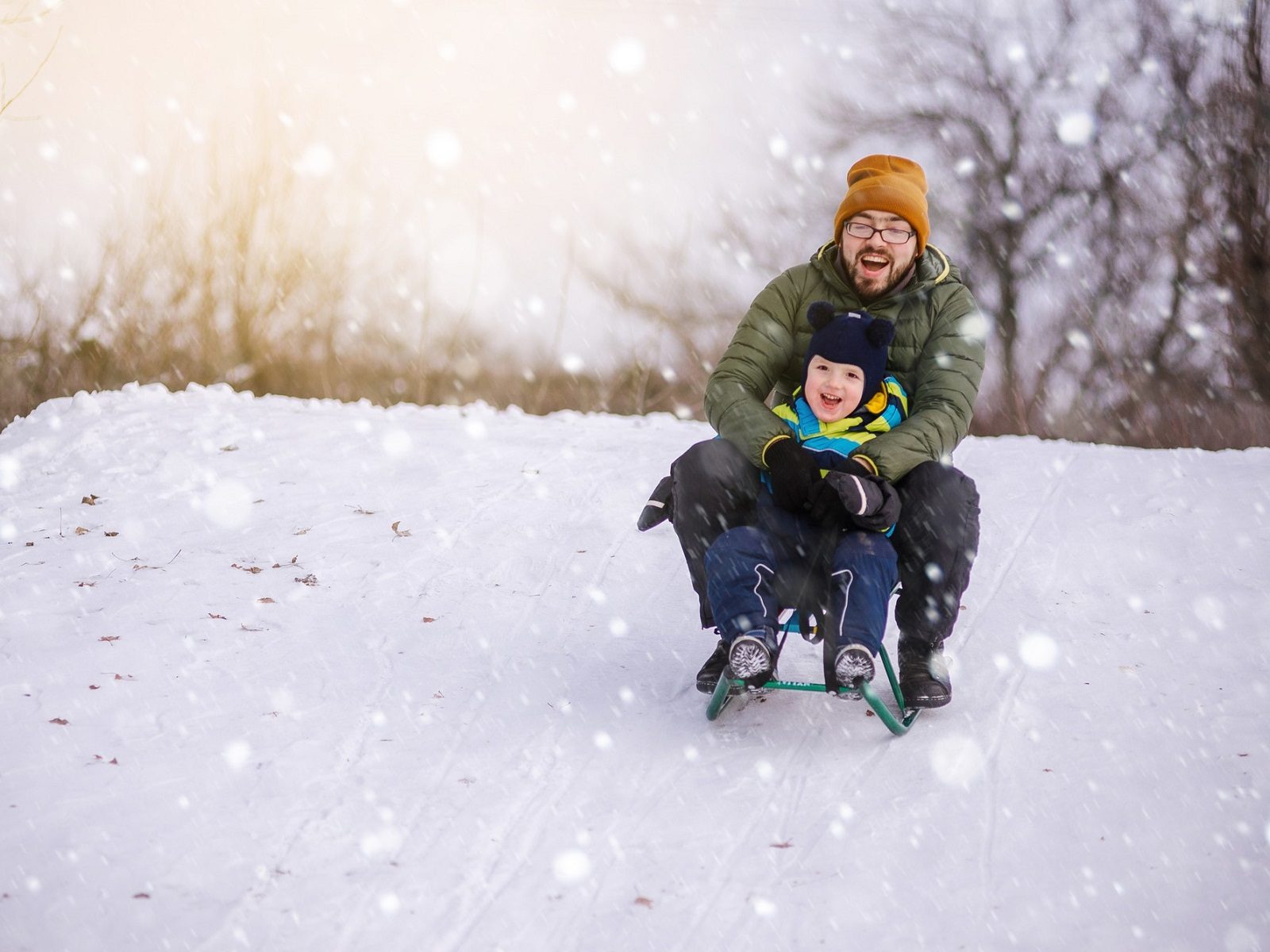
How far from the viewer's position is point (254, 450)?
19.3ft

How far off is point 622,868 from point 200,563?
2677 millimetres

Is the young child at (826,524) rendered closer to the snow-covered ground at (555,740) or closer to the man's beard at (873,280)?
the man's beard at (873,280)

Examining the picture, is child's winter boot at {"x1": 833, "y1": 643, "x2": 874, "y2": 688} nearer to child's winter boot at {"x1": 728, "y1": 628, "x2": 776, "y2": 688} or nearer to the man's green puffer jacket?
child's winter boot at {"x1": 728, "y1": 628, "x2": 776, "y2": 688}

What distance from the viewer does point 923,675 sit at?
10.6ft

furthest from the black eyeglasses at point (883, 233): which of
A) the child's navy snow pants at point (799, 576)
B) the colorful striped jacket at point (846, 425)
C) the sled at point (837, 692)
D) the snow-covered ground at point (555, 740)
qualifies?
the snow-covered ground at point (555, 740)

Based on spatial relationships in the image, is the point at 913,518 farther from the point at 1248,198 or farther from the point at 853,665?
the point at 1248,198

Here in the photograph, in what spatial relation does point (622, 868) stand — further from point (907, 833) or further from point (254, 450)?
point (254, 450)

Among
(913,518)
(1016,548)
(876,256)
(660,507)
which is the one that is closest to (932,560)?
(913,518)

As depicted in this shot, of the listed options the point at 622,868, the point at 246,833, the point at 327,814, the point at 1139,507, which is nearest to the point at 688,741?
the point at 622,868

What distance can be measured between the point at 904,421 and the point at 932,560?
41 cm

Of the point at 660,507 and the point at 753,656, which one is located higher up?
Answer: the point at 660,507

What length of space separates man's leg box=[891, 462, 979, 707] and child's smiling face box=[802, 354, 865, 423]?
275mm

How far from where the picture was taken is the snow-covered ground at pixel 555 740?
2.32 metres

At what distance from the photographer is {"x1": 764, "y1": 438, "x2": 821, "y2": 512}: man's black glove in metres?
2.96
